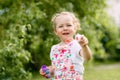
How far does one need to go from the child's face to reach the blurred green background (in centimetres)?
114

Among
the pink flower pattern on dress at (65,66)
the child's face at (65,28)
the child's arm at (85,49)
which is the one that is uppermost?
the child's face at (65,28)

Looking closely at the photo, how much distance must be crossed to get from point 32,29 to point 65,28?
2.76 metres

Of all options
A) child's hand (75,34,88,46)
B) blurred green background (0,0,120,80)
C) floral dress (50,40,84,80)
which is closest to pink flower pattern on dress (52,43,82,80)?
floral dress (50,40,84,80)

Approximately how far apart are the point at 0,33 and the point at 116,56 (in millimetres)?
5299

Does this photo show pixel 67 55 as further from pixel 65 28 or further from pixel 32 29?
pixel 32 29

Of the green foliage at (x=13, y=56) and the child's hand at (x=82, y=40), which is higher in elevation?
the child's hand at (x=82, y=40)

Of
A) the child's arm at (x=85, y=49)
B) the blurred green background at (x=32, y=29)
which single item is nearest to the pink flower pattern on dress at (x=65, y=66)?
the child's arm at (x=85, y=49)

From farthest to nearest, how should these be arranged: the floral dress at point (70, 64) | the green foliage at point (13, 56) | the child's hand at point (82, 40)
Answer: the green foliage at point (13, 56) → the floral dress at point (70, 64) → the child's hand at point (82, 40)

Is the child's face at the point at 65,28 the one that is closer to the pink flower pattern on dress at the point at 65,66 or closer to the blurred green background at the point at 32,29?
the pink flower pattern on dress at the point at 65,66

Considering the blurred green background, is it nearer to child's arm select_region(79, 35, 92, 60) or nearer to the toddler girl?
the toddler girl

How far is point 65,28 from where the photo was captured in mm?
4062

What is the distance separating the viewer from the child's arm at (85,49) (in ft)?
12.3

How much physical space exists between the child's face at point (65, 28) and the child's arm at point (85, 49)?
236mm

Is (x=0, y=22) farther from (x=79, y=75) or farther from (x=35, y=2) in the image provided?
(x=79, y=75)
